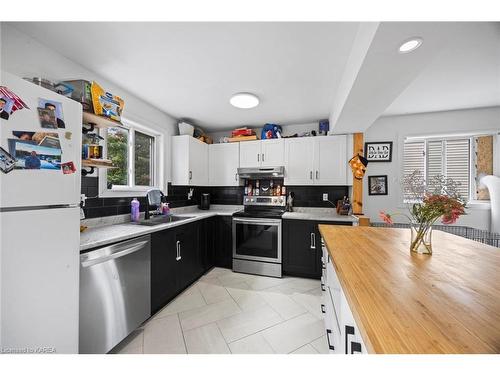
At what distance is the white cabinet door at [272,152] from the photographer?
10.6ft

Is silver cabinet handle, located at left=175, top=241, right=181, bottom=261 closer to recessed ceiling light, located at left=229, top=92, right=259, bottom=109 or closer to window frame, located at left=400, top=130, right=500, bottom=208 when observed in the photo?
recessed ceiling light, located at left=229, top=92, right=259, bottom=109

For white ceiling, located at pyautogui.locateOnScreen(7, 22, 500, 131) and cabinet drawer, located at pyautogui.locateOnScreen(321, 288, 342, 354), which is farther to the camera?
white ceiling, located at pyautogui.locateOnScreen(7, 22, 500, 131)

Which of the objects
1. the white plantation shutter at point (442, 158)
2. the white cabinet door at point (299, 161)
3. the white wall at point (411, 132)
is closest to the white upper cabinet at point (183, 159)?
the white cabinet door at point (299, 161)

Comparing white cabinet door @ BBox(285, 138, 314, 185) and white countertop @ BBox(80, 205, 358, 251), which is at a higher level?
white cabinet door @ BBox(285, 138, 314, 185)

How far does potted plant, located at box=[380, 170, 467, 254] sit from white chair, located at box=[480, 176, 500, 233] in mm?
2578

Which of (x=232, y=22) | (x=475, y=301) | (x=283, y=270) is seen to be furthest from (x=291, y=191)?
(x=475, y=301)

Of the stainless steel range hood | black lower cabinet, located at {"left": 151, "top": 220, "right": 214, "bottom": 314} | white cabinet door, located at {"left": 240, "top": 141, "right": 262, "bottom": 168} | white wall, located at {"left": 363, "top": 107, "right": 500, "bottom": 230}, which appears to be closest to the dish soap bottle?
black lower cabinet, located at {"left": 151, "top": 220, "right": 214, "bottom": 314}

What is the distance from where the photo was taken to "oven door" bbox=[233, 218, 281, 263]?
287 centimetres

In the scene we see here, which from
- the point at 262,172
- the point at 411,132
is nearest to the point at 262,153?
the point at 262,172

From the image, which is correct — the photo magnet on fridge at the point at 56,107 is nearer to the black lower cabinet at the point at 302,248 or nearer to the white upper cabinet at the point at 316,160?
the black lower cabinet at the point at 302,248

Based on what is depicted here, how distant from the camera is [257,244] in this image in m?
2.94

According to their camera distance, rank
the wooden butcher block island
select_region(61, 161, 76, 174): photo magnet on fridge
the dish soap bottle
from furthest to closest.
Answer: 1. the dish soap bottle
2. select_region(61, 161, 76, 174): photo magnet on fridge
3. the wooden butcher block island

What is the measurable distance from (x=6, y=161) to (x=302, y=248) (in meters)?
2.81
